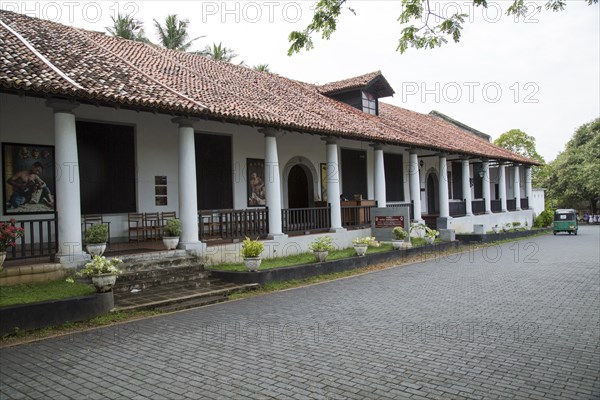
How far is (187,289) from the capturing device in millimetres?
9055

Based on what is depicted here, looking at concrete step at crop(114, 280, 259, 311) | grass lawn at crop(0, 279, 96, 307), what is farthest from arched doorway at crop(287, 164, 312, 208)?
grass lawn at crop(0, 279, 96, 307)

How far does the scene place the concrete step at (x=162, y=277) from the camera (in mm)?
8758

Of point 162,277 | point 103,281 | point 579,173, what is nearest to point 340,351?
point 103,281

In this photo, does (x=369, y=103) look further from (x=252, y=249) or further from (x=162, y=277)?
(x=162, y=277)

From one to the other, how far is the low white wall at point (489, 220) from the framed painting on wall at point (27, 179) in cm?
1572

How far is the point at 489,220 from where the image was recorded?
24.3 m

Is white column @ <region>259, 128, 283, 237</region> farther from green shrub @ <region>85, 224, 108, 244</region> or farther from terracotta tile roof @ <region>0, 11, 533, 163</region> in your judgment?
green shrub @ <region>85, 224, 108, 244</region>

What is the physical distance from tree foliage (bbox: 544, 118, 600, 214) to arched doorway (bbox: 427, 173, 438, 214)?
19.8 m

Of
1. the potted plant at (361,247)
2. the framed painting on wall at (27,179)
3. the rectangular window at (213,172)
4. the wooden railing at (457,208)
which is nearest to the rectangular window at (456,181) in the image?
the wooden railing at (457,208)

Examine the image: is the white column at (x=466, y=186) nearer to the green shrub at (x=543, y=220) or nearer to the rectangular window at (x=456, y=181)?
the rectangular window at (x=456, y=181)

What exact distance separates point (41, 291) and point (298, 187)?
11.1m

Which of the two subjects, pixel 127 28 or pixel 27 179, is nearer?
pixel 27 179

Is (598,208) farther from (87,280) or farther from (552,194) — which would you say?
(87,280)

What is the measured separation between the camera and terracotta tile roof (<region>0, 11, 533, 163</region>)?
28.1 feet
